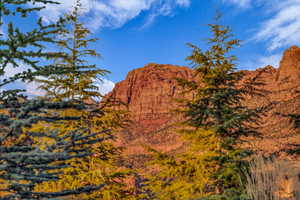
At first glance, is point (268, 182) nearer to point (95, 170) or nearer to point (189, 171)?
point (189, 171)

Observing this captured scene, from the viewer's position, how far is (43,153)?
198 cm

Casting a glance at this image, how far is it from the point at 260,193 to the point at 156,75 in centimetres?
14700

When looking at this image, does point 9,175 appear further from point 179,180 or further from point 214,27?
point 214,27

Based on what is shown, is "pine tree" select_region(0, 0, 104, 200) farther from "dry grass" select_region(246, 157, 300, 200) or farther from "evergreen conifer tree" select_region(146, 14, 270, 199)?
"evergreen conifer tree" select_region(146, 14, 270, 199)

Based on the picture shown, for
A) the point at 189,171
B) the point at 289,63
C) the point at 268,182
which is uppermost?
the point at 289,63

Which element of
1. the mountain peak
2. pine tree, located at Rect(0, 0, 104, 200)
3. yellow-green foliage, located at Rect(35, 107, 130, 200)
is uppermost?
the mountain peak

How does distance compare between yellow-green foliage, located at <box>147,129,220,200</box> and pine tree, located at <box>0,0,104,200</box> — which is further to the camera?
yellow-green foliage, located at <box>147,129,220,200</box>

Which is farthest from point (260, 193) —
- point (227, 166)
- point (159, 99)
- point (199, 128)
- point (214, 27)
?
point (159, 99)

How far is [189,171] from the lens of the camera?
7.10 meters

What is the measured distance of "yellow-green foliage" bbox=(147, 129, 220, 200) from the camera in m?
6.81

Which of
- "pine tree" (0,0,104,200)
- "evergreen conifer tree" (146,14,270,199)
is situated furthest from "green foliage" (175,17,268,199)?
"pine tree" (0,0,104,200)

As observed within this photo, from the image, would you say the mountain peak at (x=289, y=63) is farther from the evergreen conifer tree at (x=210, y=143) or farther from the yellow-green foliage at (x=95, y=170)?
the yellow-green foliage at (x=95, y=170)

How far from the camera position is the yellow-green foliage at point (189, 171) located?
6.81 metres

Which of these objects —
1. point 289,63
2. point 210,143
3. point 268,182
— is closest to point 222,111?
point 210,143
